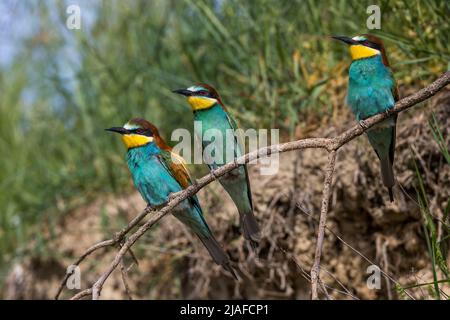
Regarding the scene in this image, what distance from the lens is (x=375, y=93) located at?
2.55 metres

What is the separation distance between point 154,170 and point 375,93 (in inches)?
35.8

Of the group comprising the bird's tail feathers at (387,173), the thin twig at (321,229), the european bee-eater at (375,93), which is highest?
the european bee-eater at (375,93)

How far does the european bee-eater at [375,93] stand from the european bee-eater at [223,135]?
0.52m

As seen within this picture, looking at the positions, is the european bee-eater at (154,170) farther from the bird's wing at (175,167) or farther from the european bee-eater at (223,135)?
the european bee-eater at (223,135)

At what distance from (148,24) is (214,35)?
71cm

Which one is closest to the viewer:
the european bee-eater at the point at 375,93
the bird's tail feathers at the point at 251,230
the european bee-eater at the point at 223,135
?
the european bee-eater at the point at 375,93

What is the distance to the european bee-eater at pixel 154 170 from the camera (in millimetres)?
2785

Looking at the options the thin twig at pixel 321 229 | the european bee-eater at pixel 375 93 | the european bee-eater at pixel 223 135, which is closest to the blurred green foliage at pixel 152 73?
the european bee-eater at pixel 375 93

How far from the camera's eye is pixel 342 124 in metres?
3.36

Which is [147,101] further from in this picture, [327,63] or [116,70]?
[327,63]

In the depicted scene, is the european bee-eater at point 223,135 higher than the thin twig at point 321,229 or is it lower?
higher

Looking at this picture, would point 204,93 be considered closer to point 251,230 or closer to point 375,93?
point 251,230

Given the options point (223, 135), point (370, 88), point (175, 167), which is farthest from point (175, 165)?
point (370, 88)

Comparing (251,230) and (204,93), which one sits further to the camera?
(204,93)
